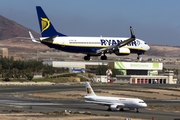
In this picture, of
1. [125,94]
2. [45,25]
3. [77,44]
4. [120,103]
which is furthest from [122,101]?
[125,94]

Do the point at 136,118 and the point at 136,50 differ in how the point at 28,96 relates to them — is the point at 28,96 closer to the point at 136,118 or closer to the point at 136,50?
the point at 136,50

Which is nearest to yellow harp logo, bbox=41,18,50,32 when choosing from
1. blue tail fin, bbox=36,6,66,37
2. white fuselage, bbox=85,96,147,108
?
blue tail fin, bbox=36,6,66,37

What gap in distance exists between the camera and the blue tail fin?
342ft

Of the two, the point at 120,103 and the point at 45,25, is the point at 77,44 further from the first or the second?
the point at 120,103

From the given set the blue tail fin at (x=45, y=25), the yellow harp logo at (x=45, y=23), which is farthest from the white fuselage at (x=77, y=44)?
the yellow harp logo at (x=45, y=23)

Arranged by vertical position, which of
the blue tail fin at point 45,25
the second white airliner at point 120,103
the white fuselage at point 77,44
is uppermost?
the blue tail fin at point 45,25

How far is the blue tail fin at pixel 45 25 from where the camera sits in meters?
104

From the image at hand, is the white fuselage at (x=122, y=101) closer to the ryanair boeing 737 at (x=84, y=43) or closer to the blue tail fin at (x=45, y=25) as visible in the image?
the ryanair boeing 737 at (x=84, y=43)

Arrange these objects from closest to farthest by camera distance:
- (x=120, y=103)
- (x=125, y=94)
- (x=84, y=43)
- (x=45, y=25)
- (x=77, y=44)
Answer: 1. (x=120, y=103)
2. (x=77, y=44)
3. (x=84, y=43)
4. (x=45, y=25)
5. (x=125, y=94)

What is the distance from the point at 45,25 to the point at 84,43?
9.07m

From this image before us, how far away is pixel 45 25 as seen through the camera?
346 ft

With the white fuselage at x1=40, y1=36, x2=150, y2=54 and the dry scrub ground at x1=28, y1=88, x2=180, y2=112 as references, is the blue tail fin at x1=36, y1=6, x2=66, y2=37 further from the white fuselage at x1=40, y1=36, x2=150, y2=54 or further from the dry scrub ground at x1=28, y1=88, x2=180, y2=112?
the dry scrub ground at x1=28, y1=88, x2=180, y2=112

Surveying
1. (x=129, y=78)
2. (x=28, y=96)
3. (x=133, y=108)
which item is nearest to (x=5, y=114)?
(x=133, y=108)

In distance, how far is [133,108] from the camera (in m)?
85.4
